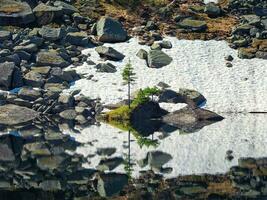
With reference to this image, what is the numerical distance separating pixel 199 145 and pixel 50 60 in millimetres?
22966

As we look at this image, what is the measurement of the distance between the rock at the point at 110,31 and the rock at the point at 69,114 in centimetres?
1376

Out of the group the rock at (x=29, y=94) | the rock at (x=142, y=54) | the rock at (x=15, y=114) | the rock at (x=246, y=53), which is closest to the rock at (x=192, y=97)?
the rock at (x=142, y=54)

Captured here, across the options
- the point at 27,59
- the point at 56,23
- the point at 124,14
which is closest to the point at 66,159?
the point at 27,59

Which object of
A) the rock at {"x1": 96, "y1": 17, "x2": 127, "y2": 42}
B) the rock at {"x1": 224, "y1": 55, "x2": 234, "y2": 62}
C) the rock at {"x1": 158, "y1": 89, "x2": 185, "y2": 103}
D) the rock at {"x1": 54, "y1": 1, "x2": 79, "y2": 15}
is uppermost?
the rock at {"x1": 54, "y1": 1, "x2": 79, "y2": 15}

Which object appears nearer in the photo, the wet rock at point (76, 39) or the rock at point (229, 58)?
the rock at point (229, 58)

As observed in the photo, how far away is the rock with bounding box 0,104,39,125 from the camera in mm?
44344

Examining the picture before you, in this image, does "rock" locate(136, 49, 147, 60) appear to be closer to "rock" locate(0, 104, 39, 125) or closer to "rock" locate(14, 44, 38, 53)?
"rock" locate(14, 44, 38, 53)

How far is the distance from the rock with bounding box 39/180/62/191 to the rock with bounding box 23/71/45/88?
2536 cm

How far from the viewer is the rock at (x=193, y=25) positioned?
6241 cm

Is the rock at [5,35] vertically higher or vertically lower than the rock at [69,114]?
higher

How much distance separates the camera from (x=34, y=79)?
1993 inches

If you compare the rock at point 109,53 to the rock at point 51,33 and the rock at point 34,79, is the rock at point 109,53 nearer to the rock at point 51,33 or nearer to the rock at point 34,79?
the rock at point 51,33

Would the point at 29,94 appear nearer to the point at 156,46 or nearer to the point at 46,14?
the point at 156,46

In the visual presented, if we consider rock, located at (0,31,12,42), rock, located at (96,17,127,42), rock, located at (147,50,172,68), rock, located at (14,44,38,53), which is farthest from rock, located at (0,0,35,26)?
rock, located at (147,50,172,68)
